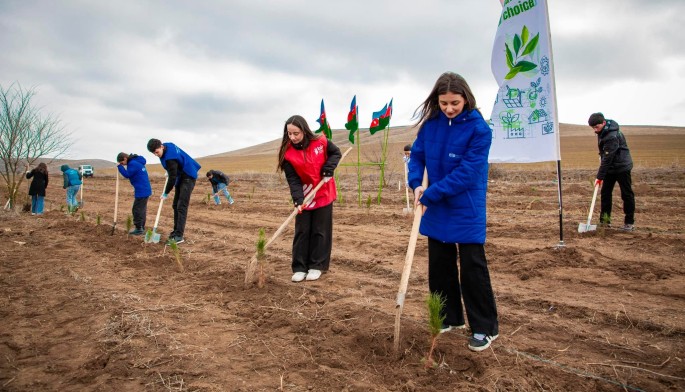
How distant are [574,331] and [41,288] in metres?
5.33

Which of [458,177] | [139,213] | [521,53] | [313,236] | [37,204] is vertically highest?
[521,53]

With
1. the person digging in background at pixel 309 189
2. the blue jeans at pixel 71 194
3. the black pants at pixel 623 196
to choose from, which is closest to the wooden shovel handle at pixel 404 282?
the person digging in background at pixel 309 189

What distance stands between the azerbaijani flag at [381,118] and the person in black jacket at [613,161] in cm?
510

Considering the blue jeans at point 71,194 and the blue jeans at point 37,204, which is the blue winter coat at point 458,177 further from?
the blue jeans at point 71,194

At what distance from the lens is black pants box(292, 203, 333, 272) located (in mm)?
4879

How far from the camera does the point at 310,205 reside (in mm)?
4812

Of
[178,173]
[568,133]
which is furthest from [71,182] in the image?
[568,133]

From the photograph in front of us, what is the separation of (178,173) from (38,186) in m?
7.80

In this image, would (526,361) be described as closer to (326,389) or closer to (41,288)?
(326,389)

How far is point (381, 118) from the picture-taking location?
11062 mm

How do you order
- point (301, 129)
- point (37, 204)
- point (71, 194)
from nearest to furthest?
point (301, 129) < point (37, 204) < point (71, 194)

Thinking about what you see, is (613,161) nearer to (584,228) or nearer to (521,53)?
(584,228)

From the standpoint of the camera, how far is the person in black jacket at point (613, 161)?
21.8 feet

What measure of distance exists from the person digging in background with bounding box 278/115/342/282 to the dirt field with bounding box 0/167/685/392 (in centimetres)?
32
